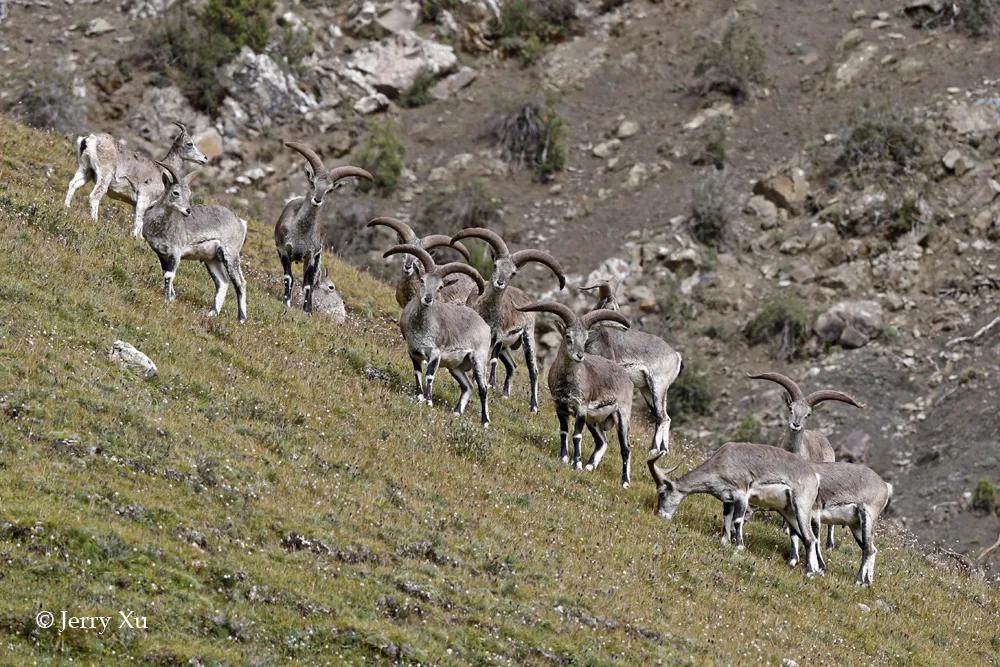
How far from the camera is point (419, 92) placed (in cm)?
5225

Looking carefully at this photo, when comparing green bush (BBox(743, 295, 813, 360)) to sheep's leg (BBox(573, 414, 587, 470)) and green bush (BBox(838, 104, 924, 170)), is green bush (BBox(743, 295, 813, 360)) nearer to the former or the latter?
green bush (BBox(838, 104, 924, 170))

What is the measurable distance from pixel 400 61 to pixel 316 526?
136 ft

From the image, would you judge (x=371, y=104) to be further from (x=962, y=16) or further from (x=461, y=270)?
(x=461, y=270)

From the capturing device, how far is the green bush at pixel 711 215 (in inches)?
1674

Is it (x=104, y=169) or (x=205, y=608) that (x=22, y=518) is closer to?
(x=205, y=608)

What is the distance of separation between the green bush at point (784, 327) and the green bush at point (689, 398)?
9.53ft

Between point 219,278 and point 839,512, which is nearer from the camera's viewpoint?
point 839,512

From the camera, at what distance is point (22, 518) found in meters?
11.7

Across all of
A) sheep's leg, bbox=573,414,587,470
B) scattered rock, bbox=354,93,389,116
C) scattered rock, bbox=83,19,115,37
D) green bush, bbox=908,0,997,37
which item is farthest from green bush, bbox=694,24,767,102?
sheep's leg, bbox=573,414,587,470

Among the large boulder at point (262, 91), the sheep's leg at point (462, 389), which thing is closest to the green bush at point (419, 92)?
the large boulder at point (262, 91)

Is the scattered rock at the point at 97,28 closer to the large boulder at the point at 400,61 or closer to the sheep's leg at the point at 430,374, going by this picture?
the large boulder at the point at 400,61

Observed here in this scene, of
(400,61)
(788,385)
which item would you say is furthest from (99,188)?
(400,61)

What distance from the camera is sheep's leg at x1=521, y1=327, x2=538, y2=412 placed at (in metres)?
22.3

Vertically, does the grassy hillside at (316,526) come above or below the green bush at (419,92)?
above
